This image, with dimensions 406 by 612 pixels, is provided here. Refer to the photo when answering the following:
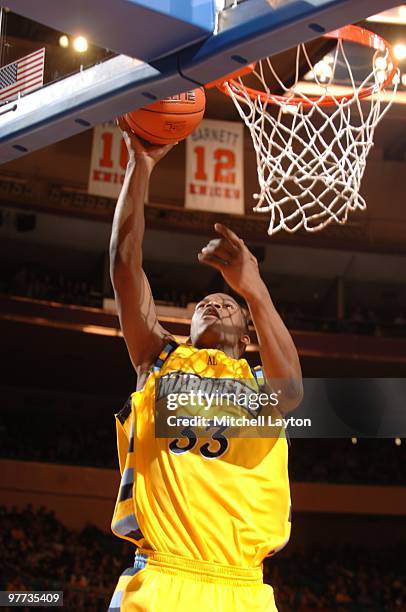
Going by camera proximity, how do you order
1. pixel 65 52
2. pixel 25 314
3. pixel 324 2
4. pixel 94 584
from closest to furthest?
pixel 324 2
pixel 65 52
pixel 94 584
pixel 25 314

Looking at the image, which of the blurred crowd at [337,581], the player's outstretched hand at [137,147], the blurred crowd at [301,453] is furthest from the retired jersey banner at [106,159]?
the player's outstretched hand at [137,147]

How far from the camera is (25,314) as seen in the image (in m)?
14.4

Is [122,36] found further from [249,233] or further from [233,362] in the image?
[249,233]

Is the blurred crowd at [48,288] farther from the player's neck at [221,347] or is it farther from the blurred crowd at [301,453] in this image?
the player's neck at [221,347]

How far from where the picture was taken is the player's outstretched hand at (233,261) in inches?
106

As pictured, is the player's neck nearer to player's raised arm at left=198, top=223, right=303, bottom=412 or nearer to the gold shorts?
player's raised arm at left=198, top=223, right=303, bottom=412

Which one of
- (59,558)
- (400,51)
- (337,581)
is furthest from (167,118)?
(337,581)

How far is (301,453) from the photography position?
637 inches

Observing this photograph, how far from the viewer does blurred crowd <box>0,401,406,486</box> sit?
15.4 meters

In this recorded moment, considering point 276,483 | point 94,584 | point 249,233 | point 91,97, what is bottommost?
point 94,584

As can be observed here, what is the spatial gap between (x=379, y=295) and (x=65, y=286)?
6.77 m

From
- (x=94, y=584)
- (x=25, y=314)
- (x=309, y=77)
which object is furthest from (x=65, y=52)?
(x=25, y=314)

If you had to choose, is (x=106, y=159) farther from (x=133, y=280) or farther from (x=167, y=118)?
(x=133, y=280)

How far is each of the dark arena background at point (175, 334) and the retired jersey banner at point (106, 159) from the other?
168 centimetres
